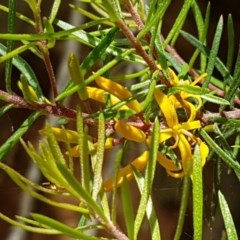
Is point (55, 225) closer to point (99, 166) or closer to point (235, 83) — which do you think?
point (99, 166)

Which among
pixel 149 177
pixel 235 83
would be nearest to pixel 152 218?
pixel 149 177

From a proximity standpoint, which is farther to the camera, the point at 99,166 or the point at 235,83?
the point at 235,83

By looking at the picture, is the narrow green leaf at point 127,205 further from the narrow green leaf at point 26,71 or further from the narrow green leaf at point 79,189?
the narrow green leaf at point 26,71

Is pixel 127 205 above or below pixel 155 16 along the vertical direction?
below

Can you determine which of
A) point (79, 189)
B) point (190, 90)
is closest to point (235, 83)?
point (190, 90)

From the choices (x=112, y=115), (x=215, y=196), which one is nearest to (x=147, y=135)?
(x=112, y=115)

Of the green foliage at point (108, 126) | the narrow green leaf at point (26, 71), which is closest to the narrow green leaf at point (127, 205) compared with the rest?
the green foliage at point (108, 126)

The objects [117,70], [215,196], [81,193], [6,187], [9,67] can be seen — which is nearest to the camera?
[81,193]

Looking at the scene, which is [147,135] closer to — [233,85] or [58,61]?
[233,85]

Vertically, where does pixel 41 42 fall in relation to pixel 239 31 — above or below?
below
